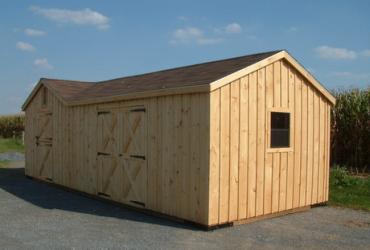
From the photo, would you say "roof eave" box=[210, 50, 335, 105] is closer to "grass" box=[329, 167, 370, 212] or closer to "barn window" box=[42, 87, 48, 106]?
"grass" box=[329, 167, 370, 212]

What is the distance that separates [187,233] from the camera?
24.8 ft

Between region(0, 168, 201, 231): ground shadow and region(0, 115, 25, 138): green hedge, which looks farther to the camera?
region(0, 115, 25, 138): green hedge

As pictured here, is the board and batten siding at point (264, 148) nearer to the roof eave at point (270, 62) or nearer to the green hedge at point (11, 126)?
the roof eave at point (270, 62)

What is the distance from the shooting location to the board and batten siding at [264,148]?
789cm

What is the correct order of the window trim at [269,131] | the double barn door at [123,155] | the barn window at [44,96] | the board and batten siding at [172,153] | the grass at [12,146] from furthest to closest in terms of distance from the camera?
the grass at [12,146]
the barn window at [44,96]
the double barn door at [123,155]
the window trim at [269,131]
the board and batten siding at [172,153]

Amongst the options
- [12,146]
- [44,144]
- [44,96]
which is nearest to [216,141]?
[44,144]

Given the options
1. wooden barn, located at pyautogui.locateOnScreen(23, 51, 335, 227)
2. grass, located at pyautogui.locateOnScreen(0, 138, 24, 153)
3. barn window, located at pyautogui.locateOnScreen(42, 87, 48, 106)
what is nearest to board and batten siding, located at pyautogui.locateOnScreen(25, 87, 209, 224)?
wooden barn, located at pyautogui.locateOnScreen(23, 51, 335, 227)

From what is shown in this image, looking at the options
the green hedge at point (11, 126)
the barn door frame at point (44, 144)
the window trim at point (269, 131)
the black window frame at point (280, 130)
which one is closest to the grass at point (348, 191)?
the window trim at point (269, 131)

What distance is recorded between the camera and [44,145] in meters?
14.3

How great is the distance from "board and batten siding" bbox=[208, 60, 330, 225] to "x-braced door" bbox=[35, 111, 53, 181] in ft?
25.0

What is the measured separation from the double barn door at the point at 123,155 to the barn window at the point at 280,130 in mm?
2701

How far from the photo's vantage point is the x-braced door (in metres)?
13.9

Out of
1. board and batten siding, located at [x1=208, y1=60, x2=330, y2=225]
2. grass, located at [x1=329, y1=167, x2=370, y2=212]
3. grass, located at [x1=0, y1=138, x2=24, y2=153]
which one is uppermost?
board and batten siding, located at [x1=208, y1=60, x2=330, y2=225]

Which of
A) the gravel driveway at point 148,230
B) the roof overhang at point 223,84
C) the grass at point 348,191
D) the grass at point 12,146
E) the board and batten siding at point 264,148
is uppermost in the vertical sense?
the roof overhang at point 223,84
